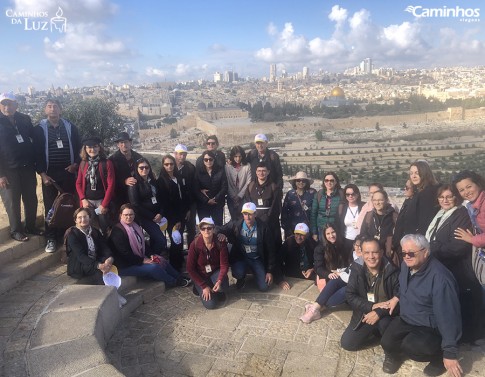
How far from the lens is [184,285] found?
4.04 meters

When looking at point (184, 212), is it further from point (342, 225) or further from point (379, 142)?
point (379, 142)

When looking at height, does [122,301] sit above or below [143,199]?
below

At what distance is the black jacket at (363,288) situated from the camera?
294 centimetres

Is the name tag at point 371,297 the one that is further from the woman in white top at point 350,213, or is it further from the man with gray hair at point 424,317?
the woman in white top at point 350,213

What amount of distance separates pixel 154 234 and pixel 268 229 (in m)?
1.15

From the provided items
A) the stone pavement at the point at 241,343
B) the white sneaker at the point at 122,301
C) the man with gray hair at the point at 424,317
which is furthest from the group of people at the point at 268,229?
the white sneaker at the point at 122,301

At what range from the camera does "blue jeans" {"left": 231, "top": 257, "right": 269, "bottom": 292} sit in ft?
12.9

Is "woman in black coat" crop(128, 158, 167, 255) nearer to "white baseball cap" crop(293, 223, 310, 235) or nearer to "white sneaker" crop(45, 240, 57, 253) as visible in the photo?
"white sneaker" crop(45, 240, 57, 253)

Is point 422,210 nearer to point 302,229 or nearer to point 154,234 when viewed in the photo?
point 302,229

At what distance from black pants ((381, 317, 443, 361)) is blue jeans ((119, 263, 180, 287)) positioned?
6.61ft

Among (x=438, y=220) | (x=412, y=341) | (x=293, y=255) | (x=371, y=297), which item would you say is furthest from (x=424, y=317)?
(x=293, y=255)

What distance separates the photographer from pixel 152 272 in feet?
12.8

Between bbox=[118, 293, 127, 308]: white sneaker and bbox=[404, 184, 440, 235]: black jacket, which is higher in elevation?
bbox=[404, 184, 440, 235]: black jacket

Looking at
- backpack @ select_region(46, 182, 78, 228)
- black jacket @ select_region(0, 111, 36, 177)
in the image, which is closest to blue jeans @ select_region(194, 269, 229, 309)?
backpack @ select_region(46, 182, 78, 228)
